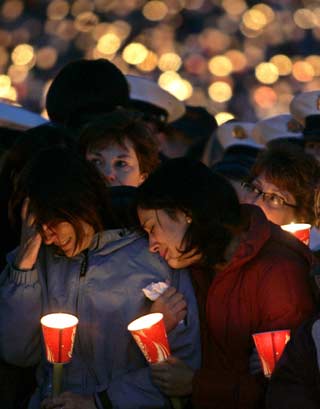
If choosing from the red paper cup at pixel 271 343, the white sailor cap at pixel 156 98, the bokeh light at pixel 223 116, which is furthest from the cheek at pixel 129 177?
the bokeh light at pixel 223 116

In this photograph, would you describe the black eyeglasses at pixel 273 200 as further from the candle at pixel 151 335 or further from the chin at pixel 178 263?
the candle at pixel 151 335

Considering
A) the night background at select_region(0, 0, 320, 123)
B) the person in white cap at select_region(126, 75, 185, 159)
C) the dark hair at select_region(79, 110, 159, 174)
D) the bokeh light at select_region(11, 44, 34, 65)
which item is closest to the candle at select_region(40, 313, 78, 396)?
the dark hair at select_region(79, 110, 159, 174)

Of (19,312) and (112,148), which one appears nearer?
(19,312)

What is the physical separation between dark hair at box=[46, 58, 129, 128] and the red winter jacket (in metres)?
1.80

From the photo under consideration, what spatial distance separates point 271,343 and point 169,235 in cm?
55

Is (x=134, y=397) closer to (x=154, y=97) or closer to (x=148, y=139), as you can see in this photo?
(x=148, y=139)

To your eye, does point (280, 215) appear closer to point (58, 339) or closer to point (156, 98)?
point (58, 339)

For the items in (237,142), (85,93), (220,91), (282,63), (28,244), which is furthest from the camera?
(282,63)

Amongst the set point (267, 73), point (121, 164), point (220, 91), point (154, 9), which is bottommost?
point (121, 164)

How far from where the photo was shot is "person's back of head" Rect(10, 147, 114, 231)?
15.5ft

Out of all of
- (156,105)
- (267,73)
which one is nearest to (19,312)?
(156,105)

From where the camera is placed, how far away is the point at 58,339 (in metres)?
4.51

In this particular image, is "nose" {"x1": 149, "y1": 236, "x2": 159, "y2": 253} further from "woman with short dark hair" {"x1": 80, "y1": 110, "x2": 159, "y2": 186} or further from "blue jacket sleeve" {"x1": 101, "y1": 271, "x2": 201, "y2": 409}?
"woman with short dark hair" {"x1": 80, "y1": 110, "x2": 159, "y2": 186}

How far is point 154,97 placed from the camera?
25.0 ft
